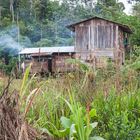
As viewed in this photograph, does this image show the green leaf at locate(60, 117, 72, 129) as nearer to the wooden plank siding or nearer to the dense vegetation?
the dense vegetation

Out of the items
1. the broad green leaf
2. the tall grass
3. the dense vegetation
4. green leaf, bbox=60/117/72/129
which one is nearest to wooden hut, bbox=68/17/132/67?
the dense vegetation

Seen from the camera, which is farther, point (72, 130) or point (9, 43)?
point (9, 43)

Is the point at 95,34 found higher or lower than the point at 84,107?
higher

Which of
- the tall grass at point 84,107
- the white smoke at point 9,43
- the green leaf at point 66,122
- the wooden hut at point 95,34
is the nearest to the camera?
the tall grass at point 84,107

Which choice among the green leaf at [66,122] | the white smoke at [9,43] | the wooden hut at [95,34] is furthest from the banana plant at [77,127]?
the white smoke at [9,43]

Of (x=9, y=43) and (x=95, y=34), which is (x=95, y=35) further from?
(x=9, y=43)

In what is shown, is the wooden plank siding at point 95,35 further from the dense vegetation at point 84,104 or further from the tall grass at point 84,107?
the tall grass at point 84,107

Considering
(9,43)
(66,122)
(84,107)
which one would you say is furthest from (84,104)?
(9,43)

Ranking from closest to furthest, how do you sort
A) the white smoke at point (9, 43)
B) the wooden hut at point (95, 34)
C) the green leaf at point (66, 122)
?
the green leaf at point (66, 122) < the wooden hut at point (95, 34) < the white smoke at point (9, 43)

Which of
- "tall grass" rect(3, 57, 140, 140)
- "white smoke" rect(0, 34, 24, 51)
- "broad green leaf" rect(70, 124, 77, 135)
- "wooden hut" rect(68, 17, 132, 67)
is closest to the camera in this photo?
"broad green leaf" rect(70, 124, 77, 135)

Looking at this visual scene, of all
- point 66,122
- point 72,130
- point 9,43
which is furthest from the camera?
point 9,43

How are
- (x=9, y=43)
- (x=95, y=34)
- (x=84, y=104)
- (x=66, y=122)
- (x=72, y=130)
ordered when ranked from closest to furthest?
1. (x=72, y=130)
2. (x=66, y=122)
3. (x=84, y=104)
4. (x=95, y=34)
5. (x=9, y=43)

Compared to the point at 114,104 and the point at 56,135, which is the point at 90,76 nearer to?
the point at 114,104

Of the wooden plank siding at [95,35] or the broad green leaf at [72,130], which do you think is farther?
the wooden plank siding at [95,35]
